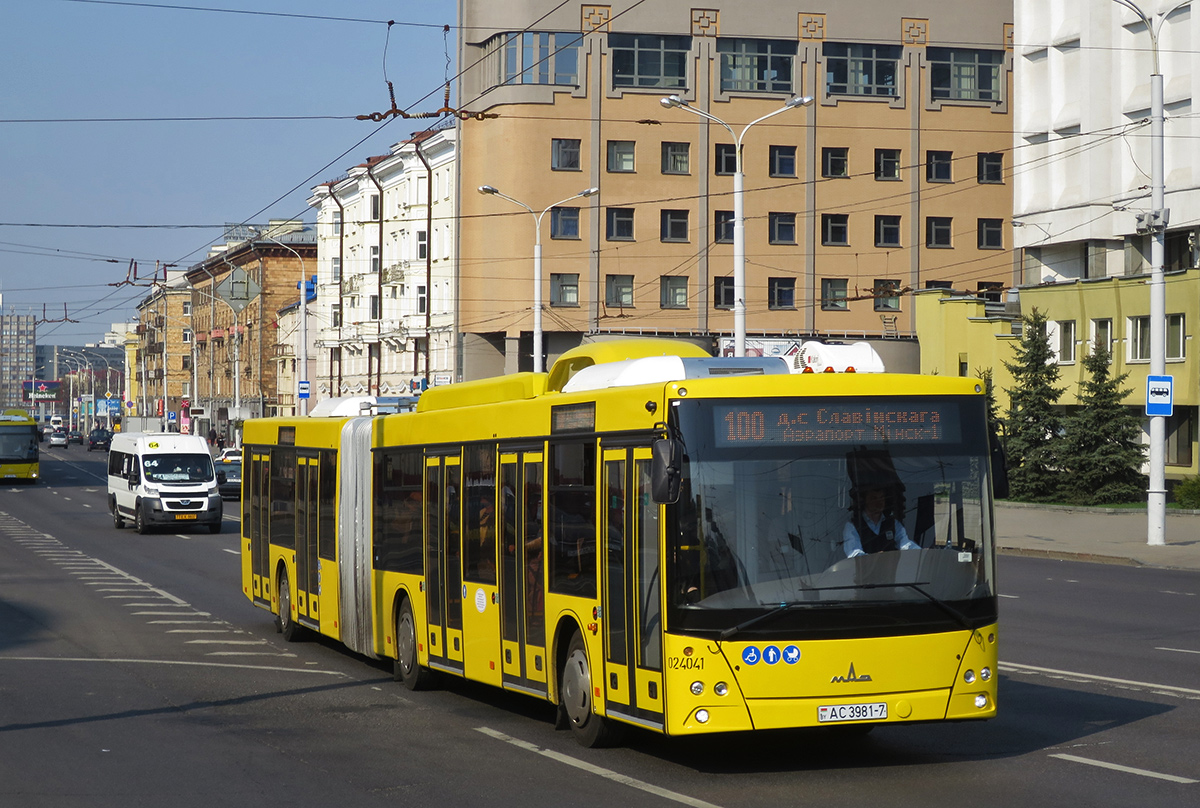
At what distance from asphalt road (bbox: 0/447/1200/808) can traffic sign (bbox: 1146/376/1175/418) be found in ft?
35.2

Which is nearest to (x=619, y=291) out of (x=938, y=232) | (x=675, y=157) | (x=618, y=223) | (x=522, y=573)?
(x=618, y=223)

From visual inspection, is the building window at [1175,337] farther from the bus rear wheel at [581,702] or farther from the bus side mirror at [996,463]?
the bus rear wheel at [581,702]

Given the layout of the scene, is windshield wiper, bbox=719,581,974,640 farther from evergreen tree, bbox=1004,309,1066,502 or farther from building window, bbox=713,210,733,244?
building window, bbox=713,210,733,244

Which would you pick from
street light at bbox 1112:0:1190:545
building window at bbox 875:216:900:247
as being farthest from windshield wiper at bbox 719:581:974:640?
building window at bbox 875:216:900:247

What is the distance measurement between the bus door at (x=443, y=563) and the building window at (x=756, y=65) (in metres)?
52.7

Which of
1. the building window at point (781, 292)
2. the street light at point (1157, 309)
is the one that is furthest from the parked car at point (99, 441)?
the street light at point (1157, 309)

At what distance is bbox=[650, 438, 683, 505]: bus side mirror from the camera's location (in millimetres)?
8516

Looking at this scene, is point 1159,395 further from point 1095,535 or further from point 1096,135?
point 1096,135

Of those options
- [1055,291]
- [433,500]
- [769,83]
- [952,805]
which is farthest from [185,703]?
[769,83]

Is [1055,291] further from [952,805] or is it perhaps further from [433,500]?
[952,805]

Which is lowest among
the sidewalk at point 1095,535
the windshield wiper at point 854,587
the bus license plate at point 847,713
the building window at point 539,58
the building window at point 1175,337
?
the sidewalk at point 1095,535

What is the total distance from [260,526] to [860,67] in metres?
50.8

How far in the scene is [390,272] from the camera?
252 feet

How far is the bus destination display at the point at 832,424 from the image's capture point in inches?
353
